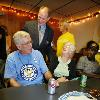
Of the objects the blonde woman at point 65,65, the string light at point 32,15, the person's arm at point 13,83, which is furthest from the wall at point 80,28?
the person's arm at point 13,83

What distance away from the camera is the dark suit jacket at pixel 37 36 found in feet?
9.32

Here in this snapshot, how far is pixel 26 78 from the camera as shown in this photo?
83.9 inches

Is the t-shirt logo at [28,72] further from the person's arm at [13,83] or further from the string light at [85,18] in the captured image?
the string light at [85,18]

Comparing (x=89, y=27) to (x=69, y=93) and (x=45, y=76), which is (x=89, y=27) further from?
(x=69, y=93)

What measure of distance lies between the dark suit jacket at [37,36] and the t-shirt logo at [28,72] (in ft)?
2.39

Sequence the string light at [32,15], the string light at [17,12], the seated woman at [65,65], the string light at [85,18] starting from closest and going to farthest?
the seated woman at [65,65]
the string light at [85,18]
the string light at [32,15]
the string light at [17,12]

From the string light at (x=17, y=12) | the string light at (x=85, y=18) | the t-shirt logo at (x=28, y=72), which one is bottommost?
the t-shirt logo at (x=28, y=72)

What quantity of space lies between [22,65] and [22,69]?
1.9 inches

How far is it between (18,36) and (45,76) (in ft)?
1.83

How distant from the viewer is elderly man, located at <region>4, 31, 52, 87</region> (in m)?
2.12

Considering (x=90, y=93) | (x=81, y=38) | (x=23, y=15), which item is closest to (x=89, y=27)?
(x=81, y=38)

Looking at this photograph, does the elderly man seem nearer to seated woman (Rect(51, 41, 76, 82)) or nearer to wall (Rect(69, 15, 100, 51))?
seated woman (Rect(51, 41, 76, 82))

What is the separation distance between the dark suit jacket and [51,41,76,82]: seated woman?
0.36m

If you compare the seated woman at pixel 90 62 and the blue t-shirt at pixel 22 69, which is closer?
the blue t-shirt at pixel 22 69
